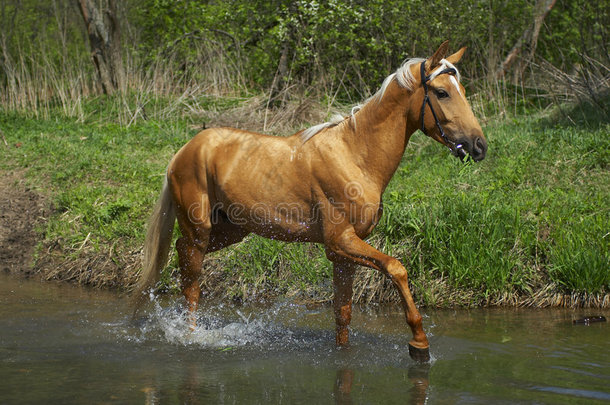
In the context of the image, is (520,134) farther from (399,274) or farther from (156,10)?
(156,10)

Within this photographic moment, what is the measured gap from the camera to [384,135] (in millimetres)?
4602

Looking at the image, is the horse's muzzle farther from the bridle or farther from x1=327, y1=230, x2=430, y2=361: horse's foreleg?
x1=327, y1=230, x2=430, y2=361: horse's foreleg

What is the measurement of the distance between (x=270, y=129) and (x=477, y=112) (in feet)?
10.0

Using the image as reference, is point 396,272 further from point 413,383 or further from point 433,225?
point 433,225

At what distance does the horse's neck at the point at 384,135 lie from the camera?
15.0 feet

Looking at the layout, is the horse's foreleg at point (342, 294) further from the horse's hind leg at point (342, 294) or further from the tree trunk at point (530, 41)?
the tree trunk at point (530, 41)

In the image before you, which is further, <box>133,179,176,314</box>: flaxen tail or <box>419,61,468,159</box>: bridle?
<box>133,179,176,314</box>: flaxen tail

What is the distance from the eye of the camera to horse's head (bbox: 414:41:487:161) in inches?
169

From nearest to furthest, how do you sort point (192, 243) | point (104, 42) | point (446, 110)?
point (446, 110) < point (192, 243) < point (104, 42)

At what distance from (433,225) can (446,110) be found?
7.68ft

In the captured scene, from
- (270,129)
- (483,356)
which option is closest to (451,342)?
(483,356)

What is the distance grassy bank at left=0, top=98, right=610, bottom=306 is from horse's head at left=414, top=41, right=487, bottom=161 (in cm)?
215

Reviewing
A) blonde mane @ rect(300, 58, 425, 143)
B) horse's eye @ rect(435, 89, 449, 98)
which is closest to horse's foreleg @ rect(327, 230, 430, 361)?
blonde mane @ rect(300, 58, 425, 143)

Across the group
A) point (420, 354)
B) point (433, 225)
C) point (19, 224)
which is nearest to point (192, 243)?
point (420, 354)
